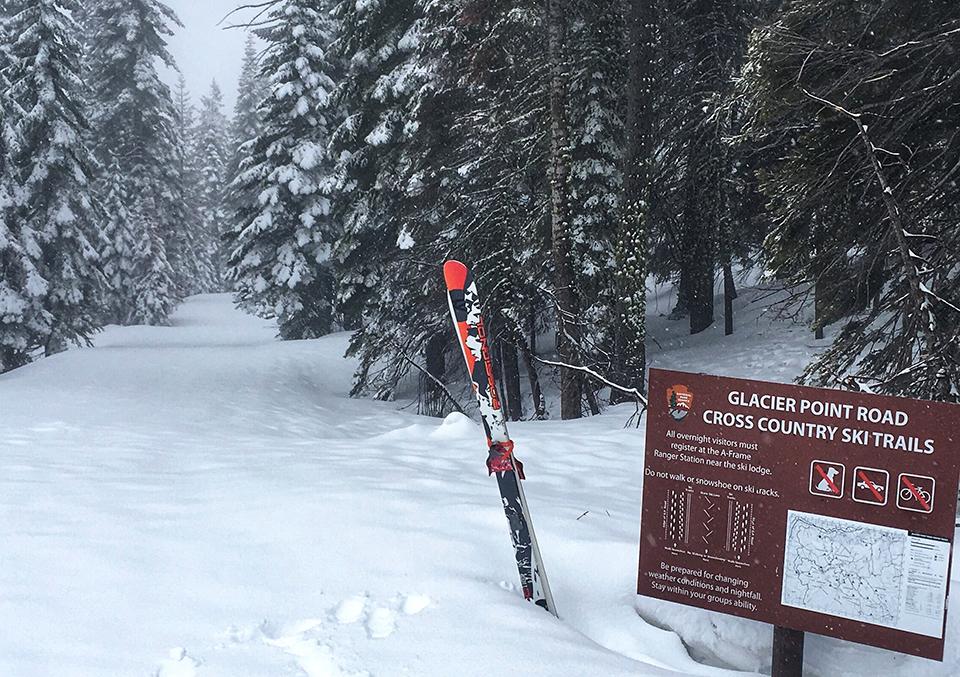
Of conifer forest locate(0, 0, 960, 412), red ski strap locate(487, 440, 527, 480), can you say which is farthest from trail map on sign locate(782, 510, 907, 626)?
conifer forest locate(0, 0, 960, 412)

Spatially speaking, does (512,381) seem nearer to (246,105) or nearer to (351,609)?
(351,609)

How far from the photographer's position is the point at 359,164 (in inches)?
611

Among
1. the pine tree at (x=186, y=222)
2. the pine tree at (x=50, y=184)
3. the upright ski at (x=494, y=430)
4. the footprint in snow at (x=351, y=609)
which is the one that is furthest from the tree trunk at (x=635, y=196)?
the pine tree at (x=186, y=222)

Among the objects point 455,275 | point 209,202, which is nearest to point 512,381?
point 455,275

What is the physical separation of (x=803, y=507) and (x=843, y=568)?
11.9 inches

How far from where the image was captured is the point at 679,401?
3.66 m

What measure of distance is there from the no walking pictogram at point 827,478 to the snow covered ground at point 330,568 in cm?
115

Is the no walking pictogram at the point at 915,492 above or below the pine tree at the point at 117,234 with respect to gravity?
below

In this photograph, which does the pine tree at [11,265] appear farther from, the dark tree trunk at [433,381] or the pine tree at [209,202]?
the pine tree at [209,202]

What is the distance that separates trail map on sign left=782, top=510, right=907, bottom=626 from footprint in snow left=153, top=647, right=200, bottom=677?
2.68m

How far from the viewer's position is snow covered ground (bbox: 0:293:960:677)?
135 inches

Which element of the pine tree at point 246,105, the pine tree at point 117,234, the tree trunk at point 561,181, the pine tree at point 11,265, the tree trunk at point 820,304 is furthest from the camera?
the pine tree at point 246,105

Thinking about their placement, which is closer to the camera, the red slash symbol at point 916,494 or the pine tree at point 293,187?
the red slash symbol at point 916,494

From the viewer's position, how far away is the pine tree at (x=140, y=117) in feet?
107
